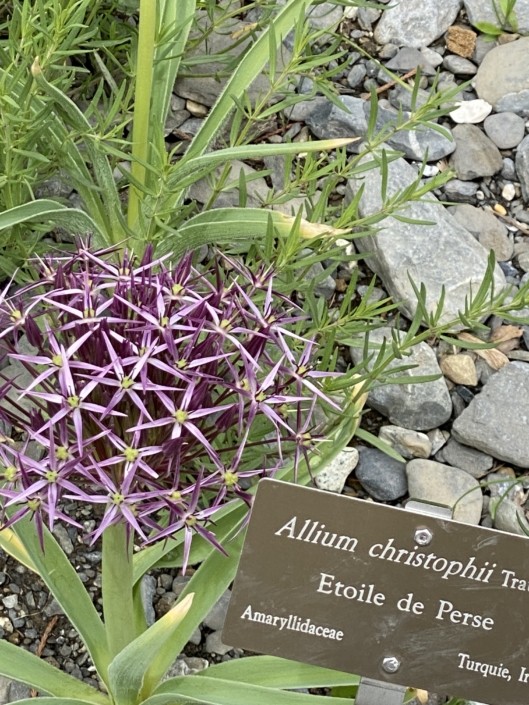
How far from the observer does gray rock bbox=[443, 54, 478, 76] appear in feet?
9.29

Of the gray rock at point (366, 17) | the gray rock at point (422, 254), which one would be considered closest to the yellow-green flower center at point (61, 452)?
the gray rock at point (422, 254)

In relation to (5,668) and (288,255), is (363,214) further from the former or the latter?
(5,668)

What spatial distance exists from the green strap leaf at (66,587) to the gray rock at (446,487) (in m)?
0.88

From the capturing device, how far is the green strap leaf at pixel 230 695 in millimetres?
1386

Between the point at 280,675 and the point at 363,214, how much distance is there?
133 centimetres

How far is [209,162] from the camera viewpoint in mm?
1720

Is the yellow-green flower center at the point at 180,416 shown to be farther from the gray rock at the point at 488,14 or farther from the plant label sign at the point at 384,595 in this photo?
the gray rock at the point at 488,14

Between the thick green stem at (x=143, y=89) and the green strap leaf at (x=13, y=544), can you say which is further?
the thick green stem at (x=143, y=89)

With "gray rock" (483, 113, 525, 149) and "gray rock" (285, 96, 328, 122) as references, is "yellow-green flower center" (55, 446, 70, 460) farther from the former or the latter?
"gray rock" (483, 113, 525, 149)

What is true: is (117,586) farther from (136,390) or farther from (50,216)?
(50,216)

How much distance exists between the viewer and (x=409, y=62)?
277 centimetres

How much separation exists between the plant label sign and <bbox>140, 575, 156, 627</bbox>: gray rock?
0.66m

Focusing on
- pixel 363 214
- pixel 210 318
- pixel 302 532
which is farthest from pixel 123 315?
pixel 363 214

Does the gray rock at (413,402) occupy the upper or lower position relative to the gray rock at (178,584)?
upper
